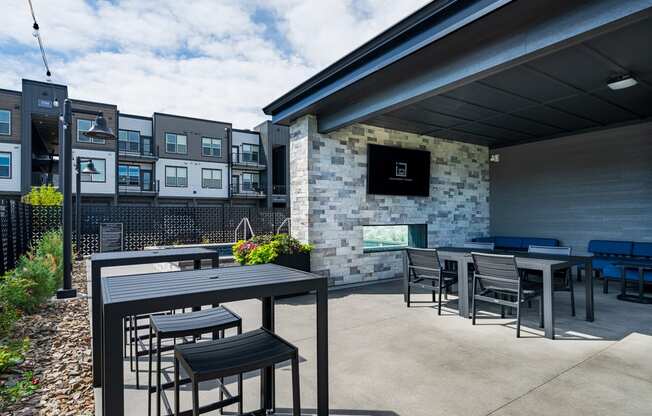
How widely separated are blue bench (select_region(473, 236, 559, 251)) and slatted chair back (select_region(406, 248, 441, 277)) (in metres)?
4.20

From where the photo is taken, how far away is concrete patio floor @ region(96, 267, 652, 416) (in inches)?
94.0

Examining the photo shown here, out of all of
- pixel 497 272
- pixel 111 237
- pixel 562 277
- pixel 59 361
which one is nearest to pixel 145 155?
pixel 111 237

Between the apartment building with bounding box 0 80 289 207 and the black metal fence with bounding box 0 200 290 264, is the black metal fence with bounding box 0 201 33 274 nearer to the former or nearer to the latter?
the black metal fence with bounding box 0 200 290 264

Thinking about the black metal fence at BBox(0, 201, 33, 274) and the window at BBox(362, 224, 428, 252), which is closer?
the black metal fence at BBox(0, 201, 33, 274)

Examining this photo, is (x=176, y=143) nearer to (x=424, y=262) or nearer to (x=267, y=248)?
(x=267, y=248)

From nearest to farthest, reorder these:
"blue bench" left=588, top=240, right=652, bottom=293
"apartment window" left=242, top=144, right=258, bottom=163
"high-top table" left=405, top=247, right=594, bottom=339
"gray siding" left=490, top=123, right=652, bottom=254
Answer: "high-top table" left=405, top=247, right=594, bottom=339
"blue bench" left=588, top=240, right=652, bottom=293
"gray siding" left=490, top=123, right=652, bottom=254
"apartment window" left=242, top=144, right=258, bottom=163

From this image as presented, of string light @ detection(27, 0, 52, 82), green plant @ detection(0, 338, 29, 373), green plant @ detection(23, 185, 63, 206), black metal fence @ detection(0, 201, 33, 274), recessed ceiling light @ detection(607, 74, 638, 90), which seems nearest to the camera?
green plant @ detection(0, 338, 29, 373)

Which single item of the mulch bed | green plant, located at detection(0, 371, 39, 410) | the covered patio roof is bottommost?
the mulch bed

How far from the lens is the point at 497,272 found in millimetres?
4062

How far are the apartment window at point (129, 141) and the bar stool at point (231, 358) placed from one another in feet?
68.2

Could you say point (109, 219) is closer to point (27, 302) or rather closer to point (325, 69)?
point (27, 302)

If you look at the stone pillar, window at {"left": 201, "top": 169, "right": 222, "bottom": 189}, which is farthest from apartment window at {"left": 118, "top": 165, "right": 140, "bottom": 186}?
the stone pillar

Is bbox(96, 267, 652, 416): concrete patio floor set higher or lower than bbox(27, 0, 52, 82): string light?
lower

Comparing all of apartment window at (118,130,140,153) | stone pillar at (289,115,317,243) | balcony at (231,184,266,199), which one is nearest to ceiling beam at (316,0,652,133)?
stone pillar at (289,115,317,243)
